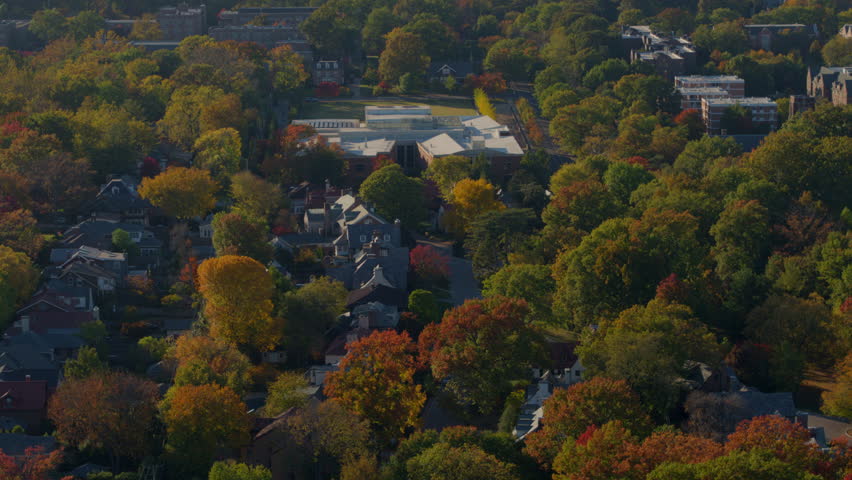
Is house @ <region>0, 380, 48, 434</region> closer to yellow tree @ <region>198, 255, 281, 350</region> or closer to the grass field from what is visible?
yellow tree @ <region>198, 255, 281, 350</region>

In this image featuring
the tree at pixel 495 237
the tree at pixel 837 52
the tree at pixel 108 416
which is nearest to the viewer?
the tree at pixel 108 416

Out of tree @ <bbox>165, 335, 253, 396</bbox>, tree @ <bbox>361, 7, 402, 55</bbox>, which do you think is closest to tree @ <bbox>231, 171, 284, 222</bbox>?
Result: tree @ <bbox>165, 335, 253, 396</bbox>

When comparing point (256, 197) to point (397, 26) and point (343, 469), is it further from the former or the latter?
point (397, 26)

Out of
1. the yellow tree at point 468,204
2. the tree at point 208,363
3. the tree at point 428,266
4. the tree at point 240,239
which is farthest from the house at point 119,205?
the tree at point 208,363

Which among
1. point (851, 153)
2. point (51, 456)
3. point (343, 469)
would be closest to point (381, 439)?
point (343, 469)

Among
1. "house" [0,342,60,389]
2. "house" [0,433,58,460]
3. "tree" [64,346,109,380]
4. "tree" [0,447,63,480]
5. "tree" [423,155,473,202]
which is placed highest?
"tree" [0,447,63,480]

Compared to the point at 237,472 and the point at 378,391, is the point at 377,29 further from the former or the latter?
the point at 237,472

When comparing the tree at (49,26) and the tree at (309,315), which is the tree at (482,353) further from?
the tree at (49,26)

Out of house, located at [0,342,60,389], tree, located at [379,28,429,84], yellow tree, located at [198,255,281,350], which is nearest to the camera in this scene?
house, located at [0,342,60,389]

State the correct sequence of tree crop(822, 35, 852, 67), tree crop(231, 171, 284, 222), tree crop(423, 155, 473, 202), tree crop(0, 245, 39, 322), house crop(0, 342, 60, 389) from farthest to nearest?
tree crop(822, 35, 852, 67)
tree crop(423, 155, 473, 202)
tree crop(231, 171, 284, 222)
tree crop(0, 245, 39, 322)
house crop(0, 342, 60, 389)
